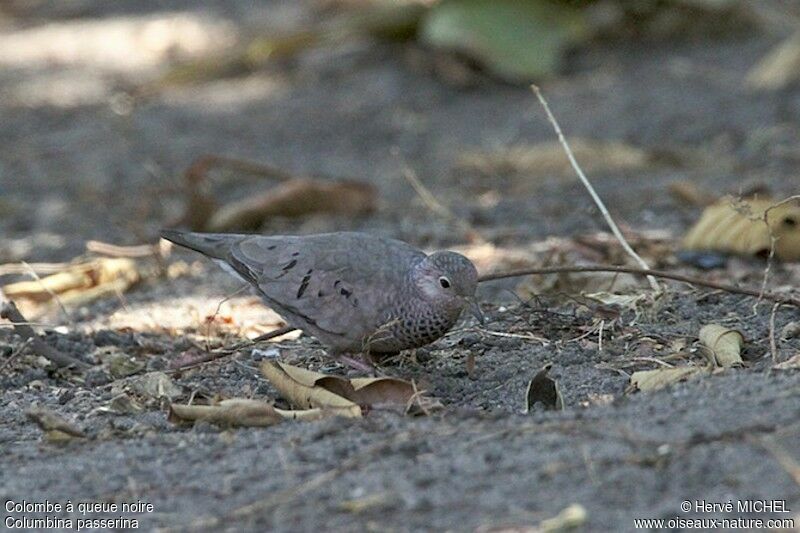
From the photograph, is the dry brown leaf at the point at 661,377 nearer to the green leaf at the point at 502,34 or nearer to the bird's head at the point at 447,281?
the bird's head at the point at 447,281

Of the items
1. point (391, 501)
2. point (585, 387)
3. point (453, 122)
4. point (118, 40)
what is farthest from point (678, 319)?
point (118, 40)

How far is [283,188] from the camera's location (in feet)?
23.6

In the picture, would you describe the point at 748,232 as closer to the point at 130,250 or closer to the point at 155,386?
the point at 155,386

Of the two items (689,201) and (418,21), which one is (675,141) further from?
(418,21)

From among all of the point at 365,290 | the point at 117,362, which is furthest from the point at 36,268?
the point at 365,290

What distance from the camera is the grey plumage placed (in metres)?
4.27

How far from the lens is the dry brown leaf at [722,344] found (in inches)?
163

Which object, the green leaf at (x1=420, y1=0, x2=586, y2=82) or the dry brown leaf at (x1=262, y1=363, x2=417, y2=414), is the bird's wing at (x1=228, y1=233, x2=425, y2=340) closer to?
the dry brown leaf at (x1=262, y1=363, x2=417, y2=414)

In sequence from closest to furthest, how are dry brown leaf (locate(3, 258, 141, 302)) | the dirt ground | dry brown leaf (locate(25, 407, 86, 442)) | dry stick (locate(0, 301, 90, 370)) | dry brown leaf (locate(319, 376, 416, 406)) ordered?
the dirt ground
dry brown leaf (locate(25, 407, 86, 442))
dry brown leaf (locate(319, 376, 416, 406))
dry stick (locate(0, 301, 90, 370))
dry brown leaf (locate(3, 258, 141, 302))

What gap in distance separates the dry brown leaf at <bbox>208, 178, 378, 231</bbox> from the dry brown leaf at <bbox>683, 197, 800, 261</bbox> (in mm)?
1992

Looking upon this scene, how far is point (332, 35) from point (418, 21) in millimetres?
729

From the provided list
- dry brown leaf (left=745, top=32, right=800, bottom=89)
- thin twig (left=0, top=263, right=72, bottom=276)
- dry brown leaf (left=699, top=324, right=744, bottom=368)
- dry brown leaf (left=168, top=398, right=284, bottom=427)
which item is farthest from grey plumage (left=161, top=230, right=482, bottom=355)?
dry brown leaf (left=745, top=32, right=800, bottom=89)

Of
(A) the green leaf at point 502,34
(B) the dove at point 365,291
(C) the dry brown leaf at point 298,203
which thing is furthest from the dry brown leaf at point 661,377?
(A) the green leaf at point 502,34

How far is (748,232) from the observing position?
5.71m
